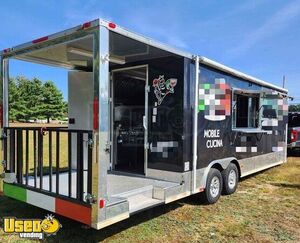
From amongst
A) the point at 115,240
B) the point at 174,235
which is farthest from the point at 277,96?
the point at 115,240

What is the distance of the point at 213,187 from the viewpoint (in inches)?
209

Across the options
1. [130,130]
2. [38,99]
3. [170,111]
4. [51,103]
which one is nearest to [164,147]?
[170,111]

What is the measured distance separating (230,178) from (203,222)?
66.2 inches

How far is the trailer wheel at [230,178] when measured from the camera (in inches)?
223

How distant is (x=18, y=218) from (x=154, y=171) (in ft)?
7.07

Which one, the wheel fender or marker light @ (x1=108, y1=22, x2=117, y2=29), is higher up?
marker light @ (x1=108, y1=22, x2=117, y2=29)

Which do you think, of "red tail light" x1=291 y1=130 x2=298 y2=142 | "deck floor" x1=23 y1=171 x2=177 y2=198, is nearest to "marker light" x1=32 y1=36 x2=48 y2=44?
"deck floor" x1=23 y1=171 x2=177 y2=198

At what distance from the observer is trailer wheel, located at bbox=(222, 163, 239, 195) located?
5676 mm

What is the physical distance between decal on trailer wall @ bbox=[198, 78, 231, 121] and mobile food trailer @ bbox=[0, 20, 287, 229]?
17 mm

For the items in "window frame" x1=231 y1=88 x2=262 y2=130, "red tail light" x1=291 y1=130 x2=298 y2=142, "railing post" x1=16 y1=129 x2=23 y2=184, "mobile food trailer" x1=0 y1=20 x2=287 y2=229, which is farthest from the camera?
"red tail light" x1=291 y1=130 x2=298 y2=142

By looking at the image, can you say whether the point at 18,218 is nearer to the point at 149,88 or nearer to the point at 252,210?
the point at 149,88

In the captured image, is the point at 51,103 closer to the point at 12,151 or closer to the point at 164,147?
the point at 12,151

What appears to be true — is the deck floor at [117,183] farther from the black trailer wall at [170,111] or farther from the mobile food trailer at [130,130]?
the black trailer wall at [170,111]

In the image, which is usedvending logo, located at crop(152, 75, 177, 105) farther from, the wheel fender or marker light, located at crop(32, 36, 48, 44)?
marker light, located at crop(32, 36, 48, 44)
